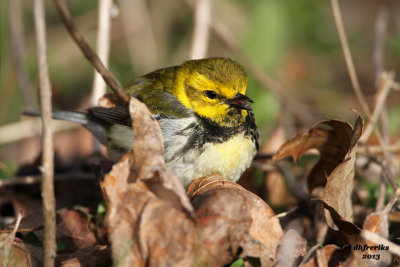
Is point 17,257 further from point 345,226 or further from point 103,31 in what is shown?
point 103,31

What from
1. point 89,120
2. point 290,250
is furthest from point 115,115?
point 290,250

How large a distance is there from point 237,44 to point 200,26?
85 centimetres

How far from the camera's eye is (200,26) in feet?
15.6

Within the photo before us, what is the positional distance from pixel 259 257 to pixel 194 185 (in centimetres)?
70

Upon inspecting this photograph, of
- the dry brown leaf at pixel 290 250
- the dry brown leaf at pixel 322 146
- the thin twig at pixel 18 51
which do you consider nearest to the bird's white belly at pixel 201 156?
the dry brown leaf at pixel 322 146

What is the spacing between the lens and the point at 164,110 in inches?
134

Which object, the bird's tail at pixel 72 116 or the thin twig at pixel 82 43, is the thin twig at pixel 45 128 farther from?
the bird's tail at pixel 72 116

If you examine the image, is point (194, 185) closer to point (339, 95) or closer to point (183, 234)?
point (183, 234)

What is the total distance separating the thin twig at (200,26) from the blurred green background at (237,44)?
2.20 ft

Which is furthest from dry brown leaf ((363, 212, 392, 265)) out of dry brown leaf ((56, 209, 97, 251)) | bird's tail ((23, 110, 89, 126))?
bird's tail ((23, 110, 89, 126))

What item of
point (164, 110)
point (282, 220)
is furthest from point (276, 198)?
point (164, 110)

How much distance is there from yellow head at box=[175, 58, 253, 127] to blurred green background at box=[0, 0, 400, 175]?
1.95 meters

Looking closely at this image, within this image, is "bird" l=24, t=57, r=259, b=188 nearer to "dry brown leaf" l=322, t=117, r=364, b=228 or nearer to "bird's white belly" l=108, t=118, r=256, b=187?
"bird's white belly" l=108, t=118, r=256, b=187

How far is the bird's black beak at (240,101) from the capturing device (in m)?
3.31
